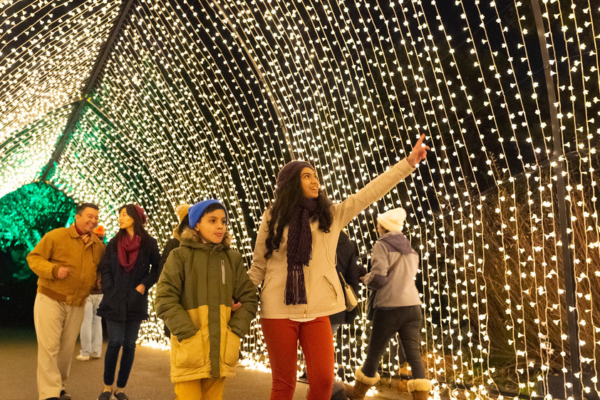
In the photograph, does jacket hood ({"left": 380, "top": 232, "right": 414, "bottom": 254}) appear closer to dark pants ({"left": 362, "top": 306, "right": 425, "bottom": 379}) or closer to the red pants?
dark pants ({"left": 362, "top": 306, "right": 425, "bottom": 379})

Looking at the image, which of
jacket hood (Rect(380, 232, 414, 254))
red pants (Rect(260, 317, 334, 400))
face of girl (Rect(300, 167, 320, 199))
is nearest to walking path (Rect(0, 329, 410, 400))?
jacket hood (Rect(380, 232, 414, 254))

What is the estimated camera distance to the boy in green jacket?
2816mm

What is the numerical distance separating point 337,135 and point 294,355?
5.80 m

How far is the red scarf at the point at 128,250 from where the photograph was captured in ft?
14.4

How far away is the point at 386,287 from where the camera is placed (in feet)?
13.8

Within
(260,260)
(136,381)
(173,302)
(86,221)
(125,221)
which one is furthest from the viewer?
(136,381)

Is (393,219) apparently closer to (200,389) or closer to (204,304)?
(204,304)

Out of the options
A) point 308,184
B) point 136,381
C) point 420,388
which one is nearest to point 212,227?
point 308,184

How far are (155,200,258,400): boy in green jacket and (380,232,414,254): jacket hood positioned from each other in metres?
1.45

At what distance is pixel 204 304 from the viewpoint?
Answer: 9.57 feet

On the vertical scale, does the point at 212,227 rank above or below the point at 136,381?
above

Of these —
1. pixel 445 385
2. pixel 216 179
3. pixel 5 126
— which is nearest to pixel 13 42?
pixel 5 126

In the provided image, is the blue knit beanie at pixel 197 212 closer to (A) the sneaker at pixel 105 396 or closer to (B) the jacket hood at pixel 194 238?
(B) the jacket hood at pixel 194 238

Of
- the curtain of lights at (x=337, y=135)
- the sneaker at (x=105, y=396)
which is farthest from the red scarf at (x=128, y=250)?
the curtain of lights at (x=337, y=135)
